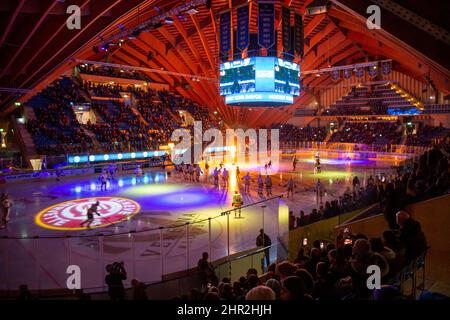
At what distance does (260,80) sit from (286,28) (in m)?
3.70

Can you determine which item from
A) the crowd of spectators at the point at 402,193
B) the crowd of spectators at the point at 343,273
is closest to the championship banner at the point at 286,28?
the crowd of spectators at the point at 402,193

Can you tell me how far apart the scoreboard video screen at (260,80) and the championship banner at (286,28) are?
1.10 m

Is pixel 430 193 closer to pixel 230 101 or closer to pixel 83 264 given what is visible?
pixel 83 264

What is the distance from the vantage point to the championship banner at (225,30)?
952 inches

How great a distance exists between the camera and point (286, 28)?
23656 mm

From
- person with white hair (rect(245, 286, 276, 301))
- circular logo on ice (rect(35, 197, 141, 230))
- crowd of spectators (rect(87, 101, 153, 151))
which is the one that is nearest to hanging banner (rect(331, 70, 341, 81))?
crowd of spectators (rect(87, 101, 153, 151))

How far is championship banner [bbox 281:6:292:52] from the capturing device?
76.9ft

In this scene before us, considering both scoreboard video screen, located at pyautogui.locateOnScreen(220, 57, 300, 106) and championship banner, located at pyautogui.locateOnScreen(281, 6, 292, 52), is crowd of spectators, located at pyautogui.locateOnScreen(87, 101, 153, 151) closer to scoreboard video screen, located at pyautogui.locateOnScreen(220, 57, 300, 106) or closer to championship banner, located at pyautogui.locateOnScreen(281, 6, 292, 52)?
scoreboard video screen, located at pyautogui.locateOnScreen(220, 57, 300, 106)

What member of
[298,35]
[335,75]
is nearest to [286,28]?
[298,35]

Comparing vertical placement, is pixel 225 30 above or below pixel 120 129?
above

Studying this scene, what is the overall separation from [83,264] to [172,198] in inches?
415

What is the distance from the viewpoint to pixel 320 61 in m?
45.4

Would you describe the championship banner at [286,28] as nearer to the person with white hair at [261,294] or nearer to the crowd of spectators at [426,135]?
the person with white hair at [261,294]

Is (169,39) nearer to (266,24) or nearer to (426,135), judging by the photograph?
(266,24)
